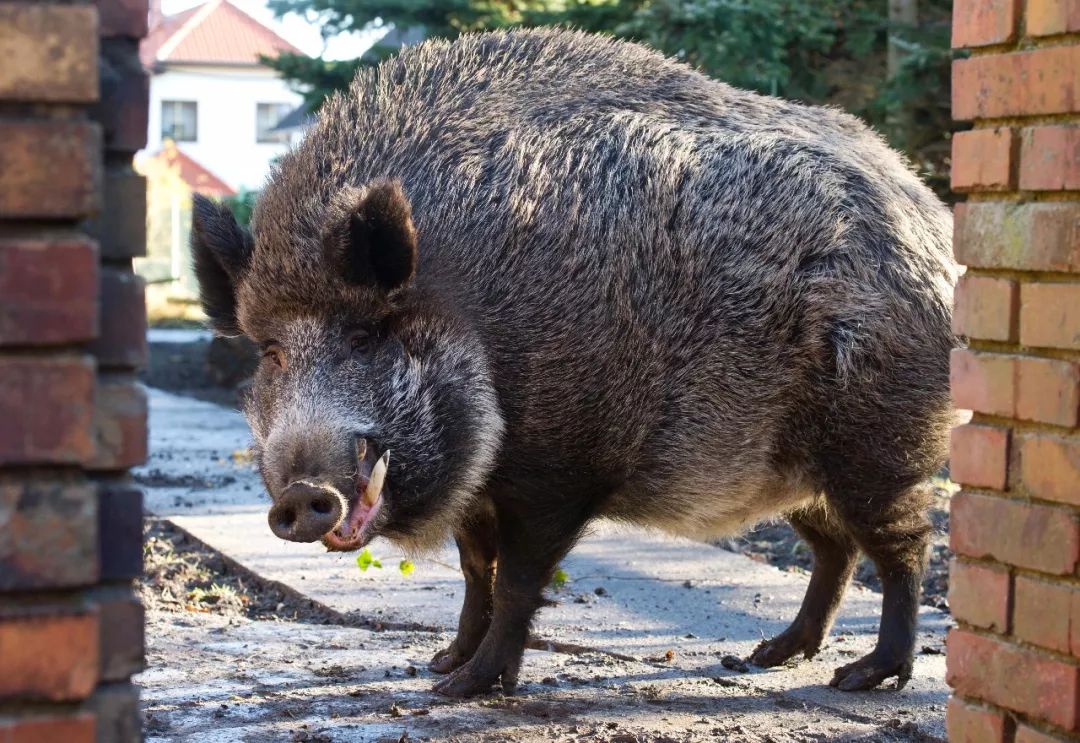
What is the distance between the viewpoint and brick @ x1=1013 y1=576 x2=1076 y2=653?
108 inches

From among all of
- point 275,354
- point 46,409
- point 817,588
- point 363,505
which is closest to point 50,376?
point 46,409

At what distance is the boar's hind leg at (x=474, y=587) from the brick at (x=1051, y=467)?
2.10m

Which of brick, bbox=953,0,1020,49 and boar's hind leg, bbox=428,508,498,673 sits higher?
brick, bbox=953,0,1020,49

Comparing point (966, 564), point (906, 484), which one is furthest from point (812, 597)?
point (966, 564)

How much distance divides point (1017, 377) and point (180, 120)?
59.5 m

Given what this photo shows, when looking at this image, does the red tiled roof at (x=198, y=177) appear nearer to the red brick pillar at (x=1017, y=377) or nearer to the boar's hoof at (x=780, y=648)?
the boar's hoof at (x=780, y=648)

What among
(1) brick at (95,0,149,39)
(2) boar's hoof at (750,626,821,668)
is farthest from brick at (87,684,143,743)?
(2) boar's hoof at (750,626,821,668)

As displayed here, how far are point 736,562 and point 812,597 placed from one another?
51.2 inches

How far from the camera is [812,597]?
4.91 meters

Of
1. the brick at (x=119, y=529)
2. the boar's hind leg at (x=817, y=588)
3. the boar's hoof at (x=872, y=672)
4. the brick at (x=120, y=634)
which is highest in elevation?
the brick at (x=119, y=529)

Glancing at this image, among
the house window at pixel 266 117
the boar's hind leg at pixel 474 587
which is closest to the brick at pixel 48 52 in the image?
the boar's hind leg at pixel 474 587

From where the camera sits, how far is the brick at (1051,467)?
8.93 feet

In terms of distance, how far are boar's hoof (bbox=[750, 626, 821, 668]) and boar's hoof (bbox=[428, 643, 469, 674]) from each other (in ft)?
3.08

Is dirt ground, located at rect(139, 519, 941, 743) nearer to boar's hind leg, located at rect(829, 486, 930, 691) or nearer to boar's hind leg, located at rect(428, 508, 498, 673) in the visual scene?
boar's hind leg, located at rect(428, 508, 498, 673)
